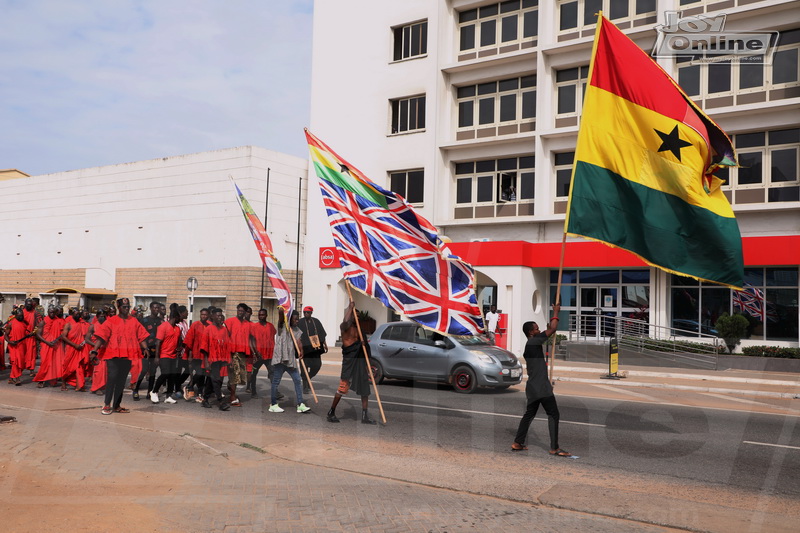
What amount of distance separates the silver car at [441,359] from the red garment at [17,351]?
7862mm

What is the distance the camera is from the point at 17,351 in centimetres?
1597

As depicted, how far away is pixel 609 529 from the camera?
591 cm

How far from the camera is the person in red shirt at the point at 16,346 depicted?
15.9m

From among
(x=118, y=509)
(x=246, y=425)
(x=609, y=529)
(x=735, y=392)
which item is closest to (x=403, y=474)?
(x=609, y=529)

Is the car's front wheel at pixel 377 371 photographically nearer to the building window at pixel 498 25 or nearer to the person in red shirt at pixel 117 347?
the person in red shirt at pixel 117 347

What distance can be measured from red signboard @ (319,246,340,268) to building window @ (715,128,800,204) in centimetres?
1536

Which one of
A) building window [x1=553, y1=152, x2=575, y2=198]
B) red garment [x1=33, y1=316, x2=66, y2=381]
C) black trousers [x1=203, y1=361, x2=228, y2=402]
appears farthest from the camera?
building window [x1=553, y1=152, x2=575, y2=198]

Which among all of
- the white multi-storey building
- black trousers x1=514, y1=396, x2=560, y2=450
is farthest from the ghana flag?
the white multi-storey building

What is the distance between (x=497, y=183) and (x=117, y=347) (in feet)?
64.2

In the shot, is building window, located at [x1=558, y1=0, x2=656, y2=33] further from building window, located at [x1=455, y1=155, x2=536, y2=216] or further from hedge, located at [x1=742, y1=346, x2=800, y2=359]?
hedge, located at [x1=742, y1=346, x2=800, y2=359]

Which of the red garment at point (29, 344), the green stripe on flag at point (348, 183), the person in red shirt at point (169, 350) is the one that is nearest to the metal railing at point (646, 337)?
the green stripe on flag at point (348, 183)

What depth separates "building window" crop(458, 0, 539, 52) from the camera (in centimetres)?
2777

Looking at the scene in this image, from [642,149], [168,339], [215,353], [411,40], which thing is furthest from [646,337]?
[642,149]

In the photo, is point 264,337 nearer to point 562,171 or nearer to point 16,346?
point 16,346
